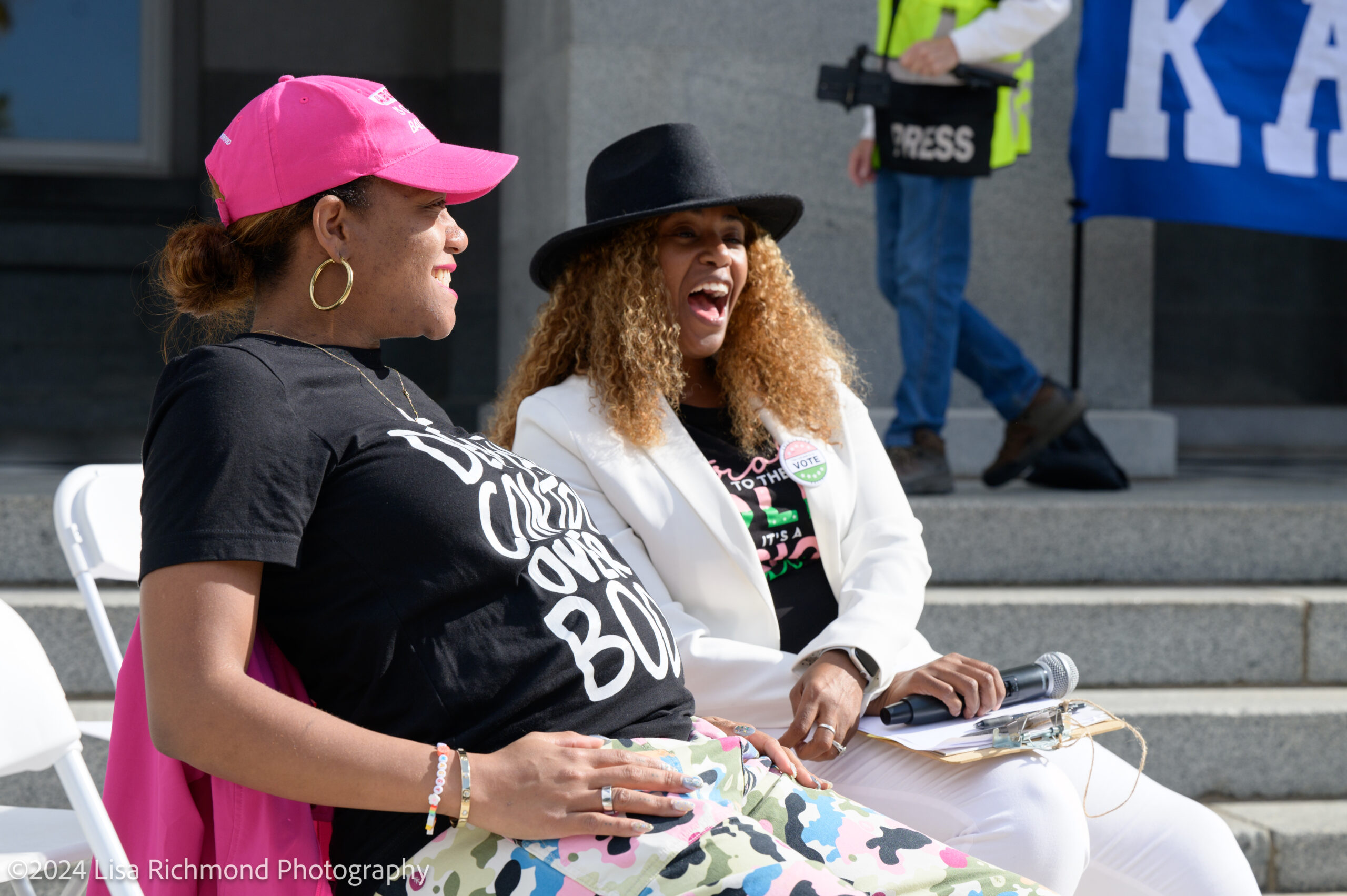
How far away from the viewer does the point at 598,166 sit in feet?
8.42

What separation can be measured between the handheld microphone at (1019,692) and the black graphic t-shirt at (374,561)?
2.09ft

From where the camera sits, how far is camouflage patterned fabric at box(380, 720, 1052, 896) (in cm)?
143

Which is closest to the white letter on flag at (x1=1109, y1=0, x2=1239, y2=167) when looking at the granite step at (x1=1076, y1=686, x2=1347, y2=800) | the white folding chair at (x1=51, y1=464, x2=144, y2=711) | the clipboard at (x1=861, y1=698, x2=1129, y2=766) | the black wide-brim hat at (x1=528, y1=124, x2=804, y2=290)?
the granite step at (x1=1076, y1=686, x2=1347, y2=800)

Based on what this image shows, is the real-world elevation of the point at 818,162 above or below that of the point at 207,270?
above

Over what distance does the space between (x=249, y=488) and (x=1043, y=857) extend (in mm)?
1302

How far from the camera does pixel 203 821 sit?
1523 mm

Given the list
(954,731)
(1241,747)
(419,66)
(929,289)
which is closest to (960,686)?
(954,731)

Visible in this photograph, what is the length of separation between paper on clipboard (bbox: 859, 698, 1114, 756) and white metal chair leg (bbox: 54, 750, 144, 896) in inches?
44.5

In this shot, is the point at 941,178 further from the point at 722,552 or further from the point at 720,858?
the point at 720,858

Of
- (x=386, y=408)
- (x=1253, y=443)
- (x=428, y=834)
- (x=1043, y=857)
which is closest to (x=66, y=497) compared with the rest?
(x=386, y=408)

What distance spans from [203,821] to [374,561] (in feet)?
1.28

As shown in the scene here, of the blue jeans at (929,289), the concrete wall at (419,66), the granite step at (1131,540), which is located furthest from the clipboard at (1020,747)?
the concrete wall at (419,66)

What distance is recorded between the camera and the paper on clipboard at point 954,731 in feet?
6.46

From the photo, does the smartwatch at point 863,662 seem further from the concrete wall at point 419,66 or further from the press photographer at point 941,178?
the concrete wall at point 419,66
